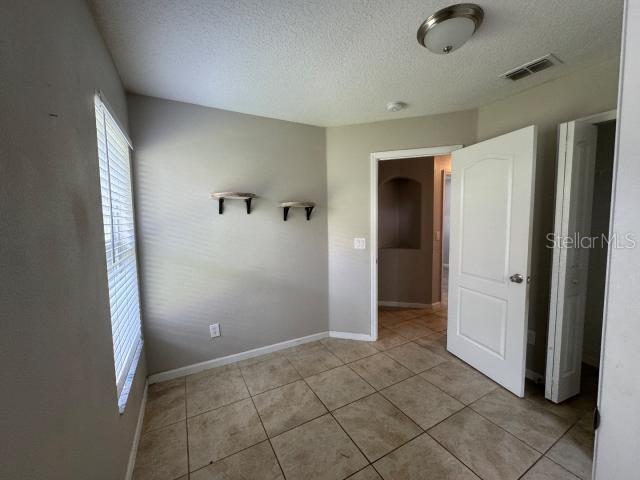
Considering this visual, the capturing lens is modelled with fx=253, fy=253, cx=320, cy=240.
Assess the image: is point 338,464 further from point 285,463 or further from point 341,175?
point 341,175

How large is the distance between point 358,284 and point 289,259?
0.80m

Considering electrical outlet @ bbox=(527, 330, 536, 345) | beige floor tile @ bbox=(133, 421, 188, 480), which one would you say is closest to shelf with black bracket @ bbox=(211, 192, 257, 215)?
beige floor tile @ bbox=(133, 421, 188, 480)

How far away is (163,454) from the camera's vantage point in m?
1.47

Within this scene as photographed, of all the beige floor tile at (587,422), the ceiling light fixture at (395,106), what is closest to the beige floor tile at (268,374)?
the beige floor tile at (587,422)

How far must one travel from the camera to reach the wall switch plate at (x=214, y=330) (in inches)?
90.1

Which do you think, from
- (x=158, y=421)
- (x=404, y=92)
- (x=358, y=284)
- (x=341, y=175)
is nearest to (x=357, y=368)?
(x=358, y=284)

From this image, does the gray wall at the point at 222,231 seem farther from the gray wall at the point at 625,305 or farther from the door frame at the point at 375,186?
the gray wall at the point at 625,305

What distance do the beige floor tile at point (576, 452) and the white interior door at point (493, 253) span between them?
343mm

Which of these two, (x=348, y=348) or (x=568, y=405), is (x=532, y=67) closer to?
(x=568, y=405)

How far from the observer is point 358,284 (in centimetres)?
276

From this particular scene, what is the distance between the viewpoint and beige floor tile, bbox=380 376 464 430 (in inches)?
67.2

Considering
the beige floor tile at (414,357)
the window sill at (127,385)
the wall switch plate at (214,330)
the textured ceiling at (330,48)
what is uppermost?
the textured ceiling at (330,48)

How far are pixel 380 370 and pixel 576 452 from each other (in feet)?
4.01

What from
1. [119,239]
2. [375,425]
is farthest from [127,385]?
[375,425]
